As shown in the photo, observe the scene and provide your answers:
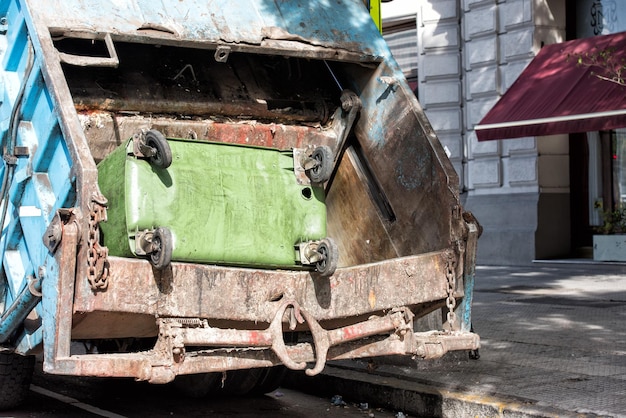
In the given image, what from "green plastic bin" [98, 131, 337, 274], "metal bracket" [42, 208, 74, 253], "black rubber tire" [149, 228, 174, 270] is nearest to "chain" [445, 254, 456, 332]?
"green plastic bin" [98, 131, 337, 274]

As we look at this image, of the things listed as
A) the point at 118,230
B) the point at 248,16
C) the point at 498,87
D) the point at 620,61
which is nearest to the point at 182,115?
the point at 248,16

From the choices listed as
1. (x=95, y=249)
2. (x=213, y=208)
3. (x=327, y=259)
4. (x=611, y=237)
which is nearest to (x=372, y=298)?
(x=327, y=259)

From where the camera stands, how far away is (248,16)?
6.02 meters

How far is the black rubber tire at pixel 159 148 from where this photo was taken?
15.6 ft

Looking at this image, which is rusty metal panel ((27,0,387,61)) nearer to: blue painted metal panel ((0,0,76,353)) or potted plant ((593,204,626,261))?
blue painted metal panel ((0,0,76,353))

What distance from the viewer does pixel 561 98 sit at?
14.0 m

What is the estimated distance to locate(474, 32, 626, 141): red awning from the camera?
43.3 feet

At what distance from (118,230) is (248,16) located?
1.76 metres

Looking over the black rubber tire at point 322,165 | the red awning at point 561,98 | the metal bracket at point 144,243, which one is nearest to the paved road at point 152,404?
the black rubber tire at point 322,165

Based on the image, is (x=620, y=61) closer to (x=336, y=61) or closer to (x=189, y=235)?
(x=336, y=61)

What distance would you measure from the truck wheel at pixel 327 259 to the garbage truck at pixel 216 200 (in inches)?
0.4

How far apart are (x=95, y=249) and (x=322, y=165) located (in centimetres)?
138

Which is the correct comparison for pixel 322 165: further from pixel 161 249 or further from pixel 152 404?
pixel 152 404

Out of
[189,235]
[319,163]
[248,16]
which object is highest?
[248,16]
